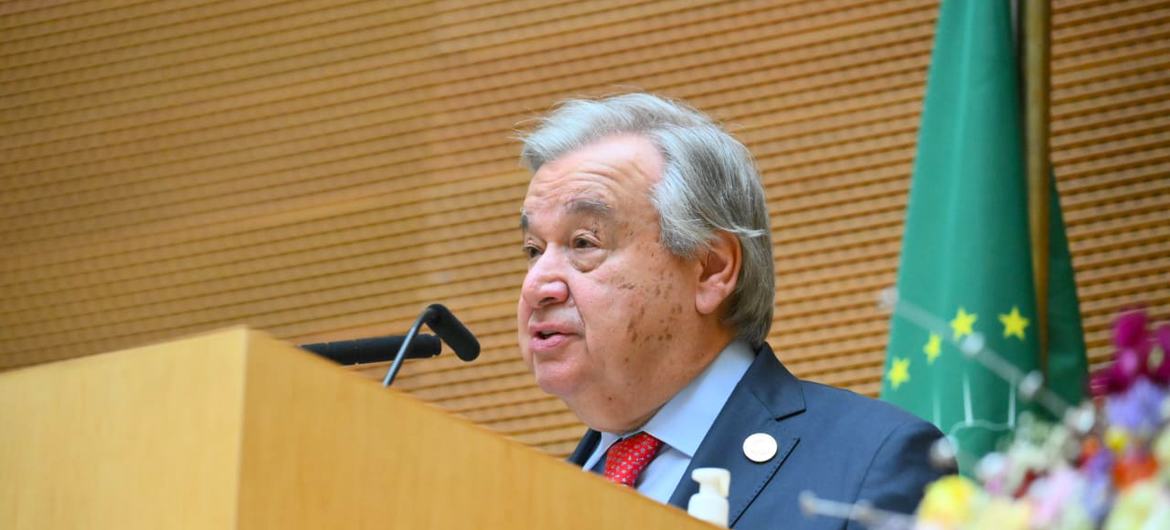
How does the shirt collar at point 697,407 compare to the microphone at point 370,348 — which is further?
the shirt collar at point 697,407

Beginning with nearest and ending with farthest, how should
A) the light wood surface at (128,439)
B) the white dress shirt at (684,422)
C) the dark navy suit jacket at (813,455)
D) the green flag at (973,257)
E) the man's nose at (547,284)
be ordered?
the light wood surface at (128,439) < the dark navy suit jacket at (813,455) < the white dress shirt at (684,422) < the man's nose at (547,284) < the green flag at (973,257)

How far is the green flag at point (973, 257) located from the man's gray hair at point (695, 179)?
48cm

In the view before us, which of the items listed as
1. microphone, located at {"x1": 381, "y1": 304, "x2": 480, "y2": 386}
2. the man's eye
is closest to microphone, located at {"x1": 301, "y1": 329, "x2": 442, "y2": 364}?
microphone, located at {"x1": 381, "y1": 304, "x2": 480, "y2": 386}

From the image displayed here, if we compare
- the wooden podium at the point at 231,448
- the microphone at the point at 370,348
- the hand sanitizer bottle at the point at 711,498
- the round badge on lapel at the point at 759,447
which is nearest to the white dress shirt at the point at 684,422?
the round badge on lapel at the point at 759,447

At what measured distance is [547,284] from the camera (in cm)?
257

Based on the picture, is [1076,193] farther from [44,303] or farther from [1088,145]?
[44,303]

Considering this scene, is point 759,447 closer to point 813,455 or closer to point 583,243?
point 813,455

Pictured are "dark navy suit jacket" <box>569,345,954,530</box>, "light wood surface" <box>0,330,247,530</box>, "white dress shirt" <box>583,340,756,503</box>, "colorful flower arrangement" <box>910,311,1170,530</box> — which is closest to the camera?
"colorful flower arrangement" <box>910,311,1170,530</box>

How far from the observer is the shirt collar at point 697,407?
2.48 meters

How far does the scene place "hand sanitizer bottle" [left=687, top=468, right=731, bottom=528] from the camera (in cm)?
180

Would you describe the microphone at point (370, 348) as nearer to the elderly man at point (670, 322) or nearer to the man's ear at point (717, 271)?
the elderly man at point (670, 322)

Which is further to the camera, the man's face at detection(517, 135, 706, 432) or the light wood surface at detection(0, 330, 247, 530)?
the man's face at detection(517, 135, 706, 432)

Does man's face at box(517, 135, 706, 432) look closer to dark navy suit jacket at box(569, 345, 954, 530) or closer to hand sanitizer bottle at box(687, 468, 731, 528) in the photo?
dark navy suit jacket at box(569, 345, 954, 530)

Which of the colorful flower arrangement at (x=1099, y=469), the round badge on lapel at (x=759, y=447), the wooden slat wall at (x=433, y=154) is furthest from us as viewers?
the wooden slat wall at (x=433, y=154)
